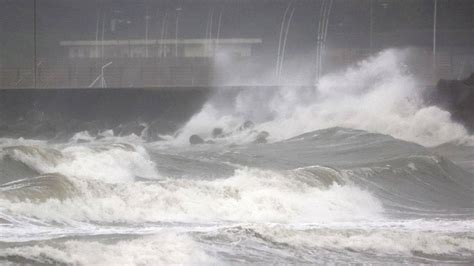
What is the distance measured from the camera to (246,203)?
11.1 m

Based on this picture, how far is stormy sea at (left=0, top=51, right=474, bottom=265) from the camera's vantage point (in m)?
8.20

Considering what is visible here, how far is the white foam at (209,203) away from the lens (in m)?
9.77

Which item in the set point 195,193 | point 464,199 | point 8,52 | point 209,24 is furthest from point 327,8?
point 195,193

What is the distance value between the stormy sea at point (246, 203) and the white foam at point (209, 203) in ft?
0.06

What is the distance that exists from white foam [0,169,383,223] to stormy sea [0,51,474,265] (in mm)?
19

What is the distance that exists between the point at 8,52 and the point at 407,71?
45.7ft

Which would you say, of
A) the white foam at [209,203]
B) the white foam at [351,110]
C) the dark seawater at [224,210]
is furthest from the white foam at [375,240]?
the white foam at [351,110]

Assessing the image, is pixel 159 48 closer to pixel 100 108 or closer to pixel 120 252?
pixel 100 108

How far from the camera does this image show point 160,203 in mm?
10484

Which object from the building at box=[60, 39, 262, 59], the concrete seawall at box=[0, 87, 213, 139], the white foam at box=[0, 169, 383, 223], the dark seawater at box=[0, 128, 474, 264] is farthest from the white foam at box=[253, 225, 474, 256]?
the building at box=[60, 39, 262, 59]

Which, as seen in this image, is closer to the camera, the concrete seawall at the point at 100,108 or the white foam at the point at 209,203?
the white foam at the point at 209,203

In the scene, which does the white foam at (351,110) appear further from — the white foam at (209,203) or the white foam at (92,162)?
the white foam at (209,203)

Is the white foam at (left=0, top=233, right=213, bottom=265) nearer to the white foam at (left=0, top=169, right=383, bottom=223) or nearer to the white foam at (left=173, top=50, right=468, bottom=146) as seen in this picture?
the white foam at (left=0, top=169, right=383, bottom=223)

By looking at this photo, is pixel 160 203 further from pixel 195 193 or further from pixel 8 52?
pixel 8 52
